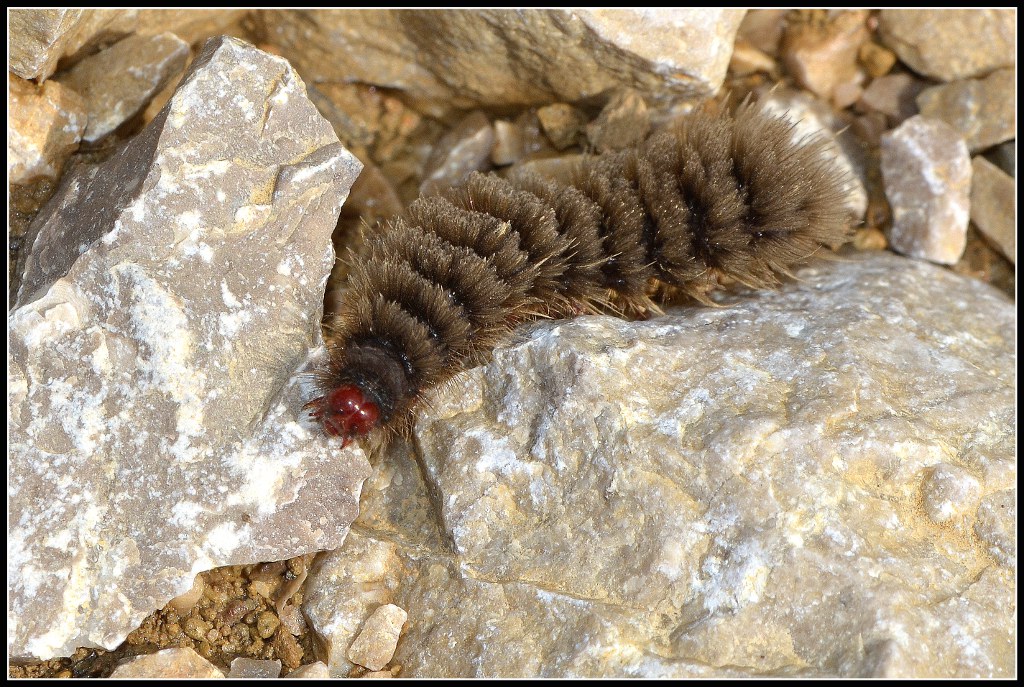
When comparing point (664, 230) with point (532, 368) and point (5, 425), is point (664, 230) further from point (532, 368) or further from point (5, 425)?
point (5, 425)

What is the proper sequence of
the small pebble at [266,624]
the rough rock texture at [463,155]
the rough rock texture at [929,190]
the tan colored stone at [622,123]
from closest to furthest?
the small pebble at [266,624] < the tan colored stone at [622,123] < the rough rock texture at [929,190] < the rough rock texture at [463,155]

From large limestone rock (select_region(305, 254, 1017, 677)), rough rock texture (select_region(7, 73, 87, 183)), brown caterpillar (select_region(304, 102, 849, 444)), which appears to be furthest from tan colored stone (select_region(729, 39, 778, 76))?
rough rock texture (select_region(7, 73, 87, 183))

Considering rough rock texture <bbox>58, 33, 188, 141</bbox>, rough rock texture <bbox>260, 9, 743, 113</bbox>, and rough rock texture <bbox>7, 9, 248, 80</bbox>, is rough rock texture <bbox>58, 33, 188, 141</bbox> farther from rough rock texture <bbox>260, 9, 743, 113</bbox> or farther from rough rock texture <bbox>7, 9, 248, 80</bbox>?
rough rock texture <bbox>260, 9, 743, 113</bbox>

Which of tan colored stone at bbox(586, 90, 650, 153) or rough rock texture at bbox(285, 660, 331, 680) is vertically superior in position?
tan colored stone at bbox(586, 90, 650, 153)

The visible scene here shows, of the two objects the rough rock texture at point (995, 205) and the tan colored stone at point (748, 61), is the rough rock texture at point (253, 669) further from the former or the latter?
the rough rock texture at point (995, 205)

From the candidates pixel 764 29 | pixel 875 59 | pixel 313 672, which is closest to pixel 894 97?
pixel 875 59

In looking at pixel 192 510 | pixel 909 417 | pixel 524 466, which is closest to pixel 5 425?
pixel 192 510

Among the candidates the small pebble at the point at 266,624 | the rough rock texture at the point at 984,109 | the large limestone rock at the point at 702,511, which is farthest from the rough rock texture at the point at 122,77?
the rough rock texture at the point at 984,109
